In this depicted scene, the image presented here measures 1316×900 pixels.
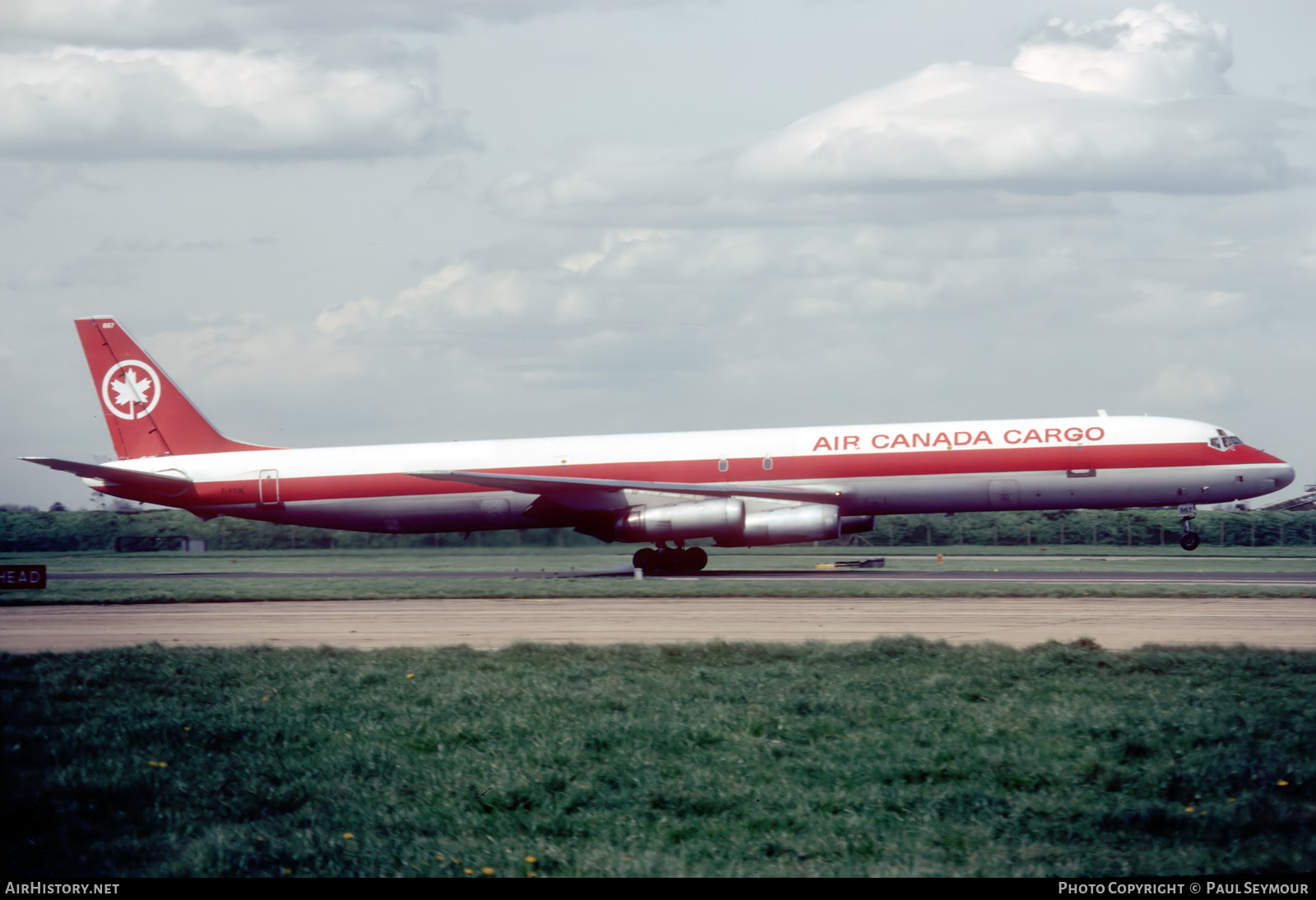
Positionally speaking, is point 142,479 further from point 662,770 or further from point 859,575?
point 662,770

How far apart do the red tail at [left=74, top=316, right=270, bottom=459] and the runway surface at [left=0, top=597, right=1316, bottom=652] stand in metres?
12.6

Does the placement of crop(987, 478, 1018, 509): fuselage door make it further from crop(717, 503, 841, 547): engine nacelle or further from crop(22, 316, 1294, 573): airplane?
crop(717, 503, 841, 547): engine nacelle

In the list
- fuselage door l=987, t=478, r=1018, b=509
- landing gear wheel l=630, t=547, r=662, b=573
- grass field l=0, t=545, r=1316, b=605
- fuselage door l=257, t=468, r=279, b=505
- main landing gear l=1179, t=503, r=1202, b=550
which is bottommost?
grass field l=0, t=545, r=1316, b=605

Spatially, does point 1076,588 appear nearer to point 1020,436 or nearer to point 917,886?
point 1020,436

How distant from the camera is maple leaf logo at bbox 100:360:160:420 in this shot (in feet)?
121

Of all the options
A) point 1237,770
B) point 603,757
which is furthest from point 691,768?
point 1237,770

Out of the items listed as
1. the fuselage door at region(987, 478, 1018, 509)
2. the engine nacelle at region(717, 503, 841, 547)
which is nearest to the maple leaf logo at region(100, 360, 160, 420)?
the engine nacelle at region(717, 503, 841, 547)

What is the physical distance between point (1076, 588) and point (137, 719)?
20.4 meters

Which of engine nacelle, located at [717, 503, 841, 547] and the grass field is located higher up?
engine nacelle, located at [717, 503, 841, 547]

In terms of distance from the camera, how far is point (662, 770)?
32.1 feet

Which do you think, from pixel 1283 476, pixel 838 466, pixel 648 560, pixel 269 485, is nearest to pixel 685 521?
pixel 648 560

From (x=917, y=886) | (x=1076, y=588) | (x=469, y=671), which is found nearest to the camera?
(x=917, y=886)

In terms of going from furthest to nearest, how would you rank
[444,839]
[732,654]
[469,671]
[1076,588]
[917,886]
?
[1076,588] < [732,654] < [469,671] < [444,839] < [917,886]

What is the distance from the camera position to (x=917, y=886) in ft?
23.4
